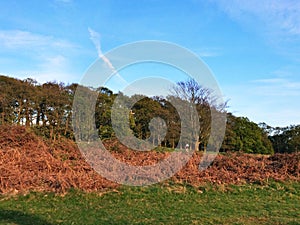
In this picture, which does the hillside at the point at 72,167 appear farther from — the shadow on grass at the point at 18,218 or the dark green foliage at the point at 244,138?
the dark green foliage at the point at 244,138

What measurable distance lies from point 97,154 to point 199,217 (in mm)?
6776

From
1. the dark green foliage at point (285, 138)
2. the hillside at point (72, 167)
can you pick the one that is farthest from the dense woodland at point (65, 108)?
the dark green foliage at point (285, 138)

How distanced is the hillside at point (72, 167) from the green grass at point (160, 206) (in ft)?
2.02

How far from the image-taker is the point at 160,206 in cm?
833

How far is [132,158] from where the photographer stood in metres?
13.3

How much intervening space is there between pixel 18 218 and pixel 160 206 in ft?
10.3

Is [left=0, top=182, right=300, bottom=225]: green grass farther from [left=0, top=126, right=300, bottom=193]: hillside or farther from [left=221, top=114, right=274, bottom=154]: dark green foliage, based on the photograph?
[left=221, top=114, right=274, bottom=154]: dark green foliage


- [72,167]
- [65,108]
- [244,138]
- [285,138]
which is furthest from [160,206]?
[285,138]

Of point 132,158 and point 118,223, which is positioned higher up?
point 132,158

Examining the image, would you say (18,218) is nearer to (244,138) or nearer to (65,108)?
Result: (65,108)

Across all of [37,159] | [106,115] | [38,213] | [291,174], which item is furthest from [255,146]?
[38,213]

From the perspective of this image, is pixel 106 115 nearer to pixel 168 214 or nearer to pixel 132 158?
pixel 132 158

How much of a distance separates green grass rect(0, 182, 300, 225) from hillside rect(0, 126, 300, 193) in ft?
2.02

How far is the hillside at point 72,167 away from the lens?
9.83 meters
